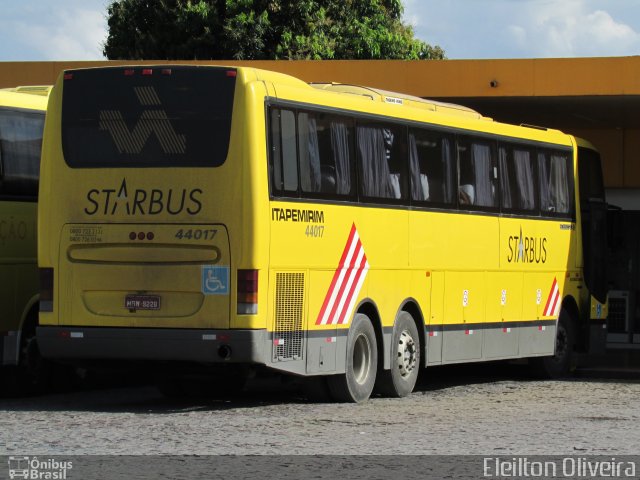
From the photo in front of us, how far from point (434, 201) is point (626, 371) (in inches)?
246

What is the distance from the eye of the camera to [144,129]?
15.2 metres

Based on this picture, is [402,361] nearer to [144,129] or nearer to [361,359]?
[361,359]

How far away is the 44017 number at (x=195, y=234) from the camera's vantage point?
1485 cm

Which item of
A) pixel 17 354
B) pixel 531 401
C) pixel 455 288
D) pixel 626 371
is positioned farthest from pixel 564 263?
pixel 17 354

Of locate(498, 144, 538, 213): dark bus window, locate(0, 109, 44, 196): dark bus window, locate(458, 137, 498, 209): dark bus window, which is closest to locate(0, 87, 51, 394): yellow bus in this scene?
locate(0, 109, 44, 196): dark bus window

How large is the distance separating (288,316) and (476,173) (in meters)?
4.90

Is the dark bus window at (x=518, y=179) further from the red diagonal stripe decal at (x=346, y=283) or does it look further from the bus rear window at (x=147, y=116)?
the bus rear window at (x=147, y=116)

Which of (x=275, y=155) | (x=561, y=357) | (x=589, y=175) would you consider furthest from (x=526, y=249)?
(x=275, y=155)

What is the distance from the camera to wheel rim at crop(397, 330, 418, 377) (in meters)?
17.5

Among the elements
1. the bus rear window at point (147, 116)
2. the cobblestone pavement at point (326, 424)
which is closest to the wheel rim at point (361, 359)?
the cobblestone pavement at point (326, 424)

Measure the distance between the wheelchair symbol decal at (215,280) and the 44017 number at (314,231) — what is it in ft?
3.95

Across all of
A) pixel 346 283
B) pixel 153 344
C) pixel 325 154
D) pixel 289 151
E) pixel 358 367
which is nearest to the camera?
A: pixel 153 344

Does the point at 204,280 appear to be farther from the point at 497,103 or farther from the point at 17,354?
the point at 497,103

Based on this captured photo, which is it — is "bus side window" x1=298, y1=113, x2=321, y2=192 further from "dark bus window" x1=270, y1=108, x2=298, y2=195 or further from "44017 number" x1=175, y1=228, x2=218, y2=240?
"44017 number" x1=175, y1=228, x2=218, y2=240
